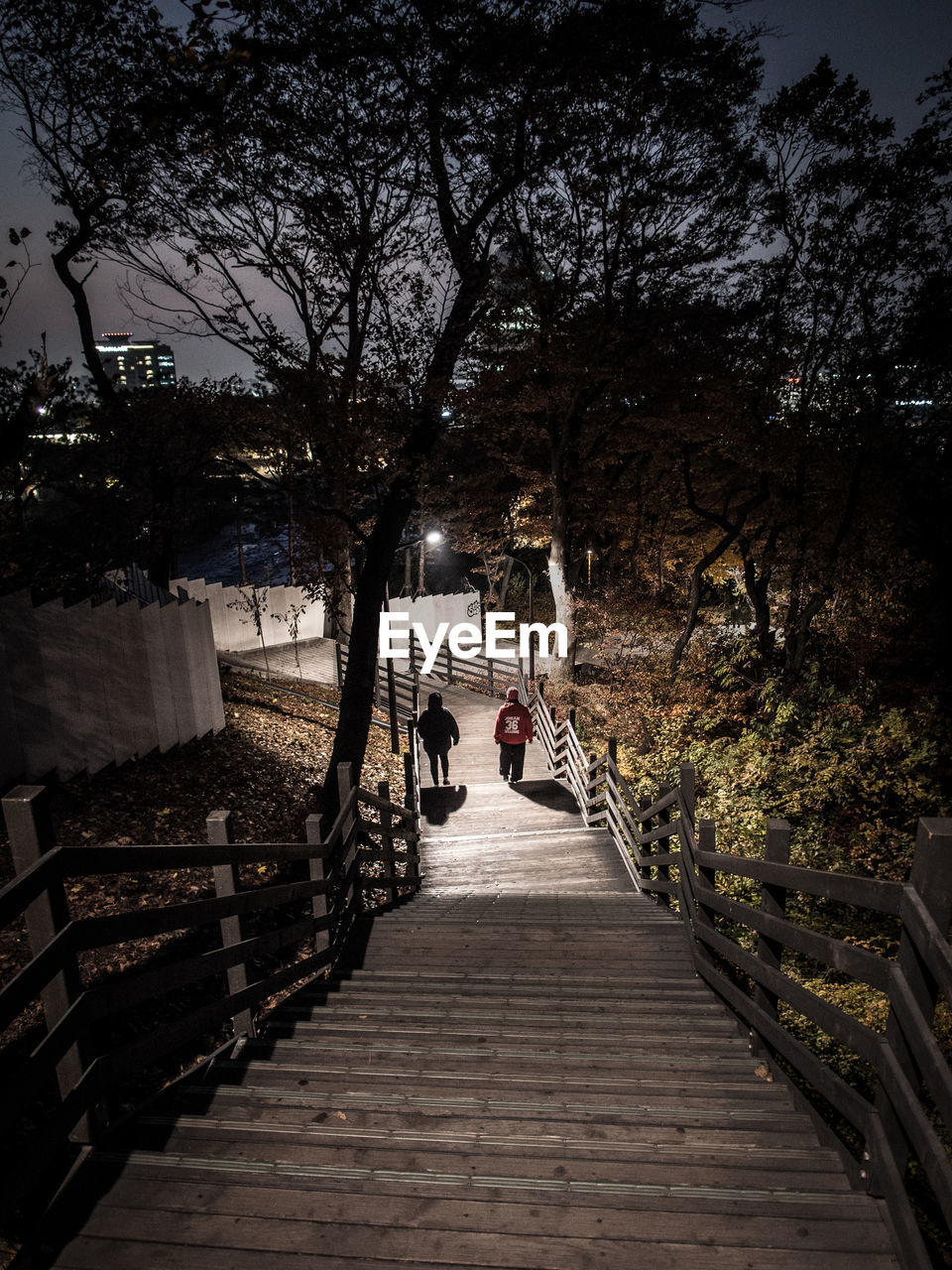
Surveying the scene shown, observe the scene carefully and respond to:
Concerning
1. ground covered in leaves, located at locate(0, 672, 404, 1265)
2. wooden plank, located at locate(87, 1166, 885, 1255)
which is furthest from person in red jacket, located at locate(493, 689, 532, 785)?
wooden plank, located at locate(87, 1166, 885, 1255)

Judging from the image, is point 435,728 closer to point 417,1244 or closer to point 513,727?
point 513,727

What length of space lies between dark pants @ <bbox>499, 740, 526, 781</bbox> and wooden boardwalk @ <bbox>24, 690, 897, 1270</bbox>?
25.3 ft

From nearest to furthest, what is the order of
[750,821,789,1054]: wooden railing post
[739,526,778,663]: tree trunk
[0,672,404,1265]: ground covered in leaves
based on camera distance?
[750,821,789,1054]: wooden railing post
[0,672,404,1265]: ground covered in leaves
[739,526,778,663]: tree trunk

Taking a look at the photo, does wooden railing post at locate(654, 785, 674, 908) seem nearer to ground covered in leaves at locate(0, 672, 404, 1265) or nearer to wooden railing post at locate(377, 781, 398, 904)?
wooden railing post at locate(377, 781, 398, 904)

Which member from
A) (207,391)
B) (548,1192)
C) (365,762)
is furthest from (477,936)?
(207,391)

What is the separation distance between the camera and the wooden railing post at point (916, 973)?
1890mm

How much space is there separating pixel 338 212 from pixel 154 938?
34.1ft

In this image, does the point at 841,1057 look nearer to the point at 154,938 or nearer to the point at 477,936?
the point at 477,936

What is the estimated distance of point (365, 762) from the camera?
570 inches

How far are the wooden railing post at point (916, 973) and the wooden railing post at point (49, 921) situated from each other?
2510 millimetres

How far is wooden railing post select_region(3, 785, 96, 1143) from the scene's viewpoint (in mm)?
2191

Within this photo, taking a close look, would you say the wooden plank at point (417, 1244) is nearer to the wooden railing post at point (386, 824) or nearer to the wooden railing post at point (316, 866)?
the wooden railing post at point (316, 866)

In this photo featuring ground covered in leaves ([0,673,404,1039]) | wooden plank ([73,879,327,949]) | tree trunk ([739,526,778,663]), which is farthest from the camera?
tree trunk ([739,526,778,663])

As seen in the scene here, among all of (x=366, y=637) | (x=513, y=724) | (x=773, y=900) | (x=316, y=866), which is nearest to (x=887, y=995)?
(x=773, y=900)
